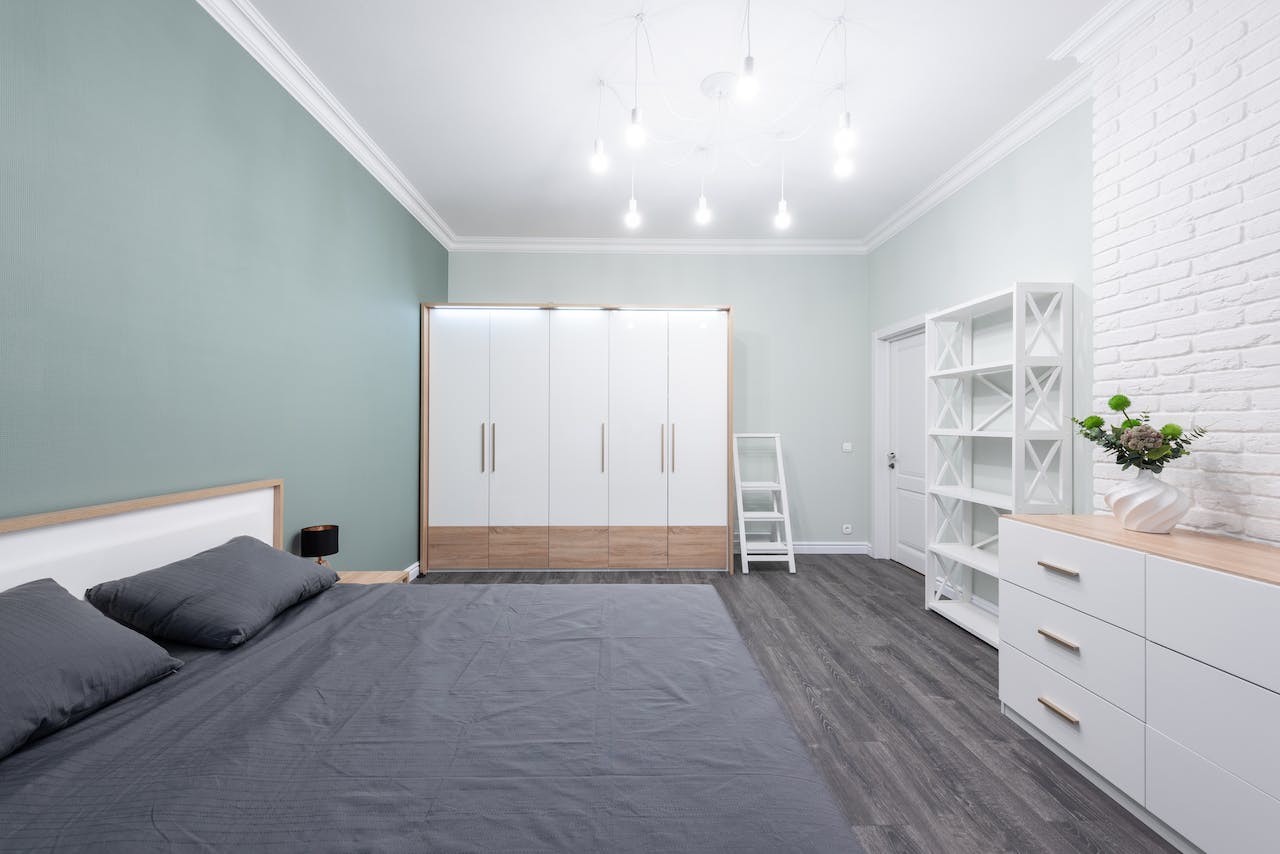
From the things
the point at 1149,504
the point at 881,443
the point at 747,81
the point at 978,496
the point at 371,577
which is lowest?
the point at 371,577

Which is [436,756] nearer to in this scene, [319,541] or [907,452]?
[319,541]

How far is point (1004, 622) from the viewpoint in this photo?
2.07 meters

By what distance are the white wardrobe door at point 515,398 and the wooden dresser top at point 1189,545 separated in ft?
10.3

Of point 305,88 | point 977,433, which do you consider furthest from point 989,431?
point 305,88

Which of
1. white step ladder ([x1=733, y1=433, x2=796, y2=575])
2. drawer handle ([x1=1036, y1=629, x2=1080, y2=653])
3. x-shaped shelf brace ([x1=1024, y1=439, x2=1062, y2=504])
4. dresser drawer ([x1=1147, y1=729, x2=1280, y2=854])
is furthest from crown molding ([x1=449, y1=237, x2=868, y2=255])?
dresser drawer ([x1=1147, y1=729, x2=1280, y2=854])

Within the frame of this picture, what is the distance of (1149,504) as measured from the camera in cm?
175

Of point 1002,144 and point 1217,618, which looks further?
point 1002,144

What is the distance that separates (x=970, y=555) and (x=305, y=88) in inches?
170

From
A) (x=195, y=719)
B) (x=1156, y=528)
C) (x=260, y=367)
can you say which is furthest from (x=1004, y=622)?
(x=260, y=367)

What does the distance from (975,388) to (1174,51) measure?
1.79m

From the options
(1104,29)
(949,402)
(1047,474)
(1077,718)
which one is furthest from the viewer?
(949,402)

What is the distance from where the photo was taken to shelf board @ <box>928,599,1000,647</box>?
2.74m

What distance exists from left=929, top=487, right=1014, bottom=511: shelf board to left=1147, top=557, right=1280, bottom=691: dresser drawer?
1.17 m

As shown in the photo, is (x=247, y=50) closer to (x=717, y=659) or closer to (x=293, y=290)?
(x=293, y=290)
